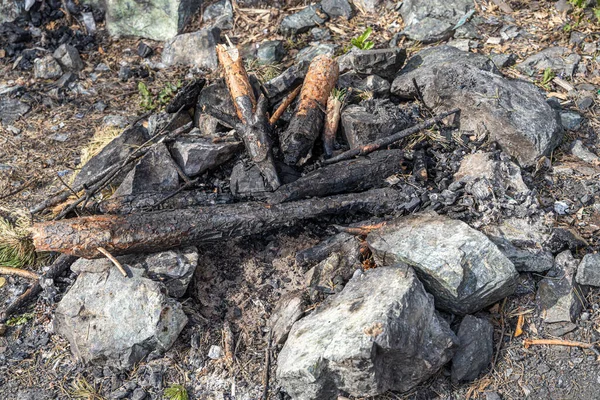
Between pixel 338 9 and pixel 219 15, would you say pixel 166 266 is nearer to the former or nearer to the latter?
pixel 219 15

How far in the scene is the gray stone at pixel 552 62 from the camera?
17.8ft

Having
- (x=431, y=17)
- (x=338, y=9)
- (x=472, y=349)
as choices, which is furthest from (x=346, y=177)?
(x=338, y=9)

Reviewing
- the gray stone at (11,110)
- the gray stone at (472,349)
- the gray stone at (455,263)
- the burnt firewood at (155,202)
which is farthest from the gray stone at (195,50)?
the gray stone at (472,349)

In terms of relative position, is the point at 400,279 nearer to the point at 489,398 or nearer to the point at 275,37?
the point at 489,398

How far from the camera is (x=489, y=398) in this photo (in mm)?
3201

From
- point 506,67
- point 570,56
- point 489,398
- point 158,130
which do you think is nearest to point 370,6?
point 506,67

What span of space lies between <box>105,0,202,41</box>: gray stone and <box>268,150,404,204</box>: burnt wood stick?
351 cm

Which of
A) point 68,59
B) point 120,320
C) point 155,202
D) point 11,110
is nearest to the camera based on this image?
point 120,320

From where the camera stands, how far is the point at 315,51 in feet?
19.4

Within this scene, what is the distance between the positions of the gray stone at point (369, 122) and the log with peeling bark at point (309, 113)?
24cm

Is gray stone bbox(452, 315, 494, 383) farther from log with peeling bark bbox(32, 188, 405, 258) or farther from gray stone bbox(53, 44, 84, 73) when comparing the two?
gray stone bbox(53, 44, 84, 73)

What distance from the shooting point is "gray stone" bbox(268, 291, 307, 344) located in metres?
3.45

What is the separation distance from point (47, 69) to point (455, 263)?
207 inches

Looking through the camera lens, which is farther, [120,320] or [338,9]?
[338,9]
